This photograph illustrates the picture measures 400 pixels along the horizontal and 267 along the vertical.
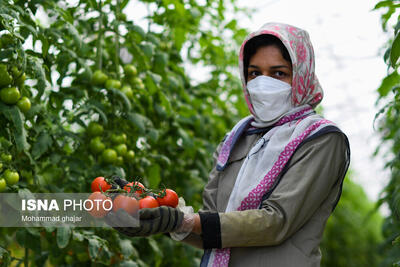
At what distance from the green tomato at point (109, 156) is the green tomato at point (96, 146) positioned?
0.03m

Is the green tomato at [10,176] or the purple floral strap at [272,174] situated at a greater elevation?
the purple floral strap at [272,174]

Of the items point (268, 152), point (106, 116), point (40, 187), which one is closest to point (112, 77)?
point (106, 116)

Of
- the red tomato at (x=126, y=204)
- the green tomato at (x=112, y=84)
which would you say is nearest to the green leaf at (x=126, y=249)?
the green tomato at (x=112, y=84)

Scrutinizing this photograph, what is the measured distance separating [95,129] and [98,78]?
10.1 inches

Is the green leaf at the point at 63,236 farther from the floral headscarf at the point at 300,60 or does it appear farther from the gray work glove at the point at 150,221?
the floral headscarf at the point at 300,60

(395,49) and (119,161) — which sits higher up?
(395,49)

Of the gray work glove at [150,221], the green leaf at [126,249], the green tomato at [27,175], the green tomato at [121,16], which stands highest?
the green tomato at [121,16]

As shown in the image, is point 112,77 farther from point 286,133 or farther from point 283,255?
point 283,255

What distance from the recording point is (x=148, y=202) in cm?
151

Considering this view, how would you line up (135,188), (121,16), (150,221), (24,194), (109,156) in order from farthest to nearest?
(121,16), (109,156), (24,194), (135,188), (150,221)

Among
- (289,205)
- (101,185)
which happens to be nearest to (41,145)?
(101,185)

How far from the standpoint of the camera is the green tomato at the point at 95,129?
2.42 m

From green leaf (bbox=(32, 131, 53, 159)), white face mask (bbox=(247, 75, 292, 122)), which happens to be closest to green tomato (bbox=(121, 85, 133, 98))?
green leaf (bbox=(32, 131, 53, 159))

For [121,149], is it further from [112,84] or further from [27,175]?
[27,175]
